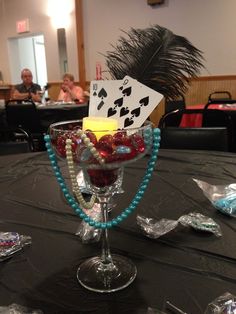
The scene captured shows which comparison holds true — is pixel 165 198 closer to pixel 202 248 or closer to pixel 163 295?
pixel 202 248

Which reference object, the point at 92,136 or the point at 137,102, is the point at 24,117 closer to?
the point at 137,102

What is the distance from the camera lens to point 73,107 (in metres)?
3.77

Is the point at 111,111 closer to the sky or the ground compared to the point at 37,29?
closer to the ground

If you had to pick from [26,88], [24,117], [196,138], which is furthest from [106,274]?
[26,88]

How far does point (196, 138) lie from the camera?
1.74m

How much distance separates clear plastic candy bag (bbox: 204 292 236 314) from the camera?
1.59 feet

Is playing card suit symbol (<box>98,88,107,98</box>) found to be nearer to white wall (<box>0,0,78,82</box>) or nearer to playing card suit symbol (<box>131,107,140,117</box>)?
playing card suit symbol (<box>131,107,140,117</box>)

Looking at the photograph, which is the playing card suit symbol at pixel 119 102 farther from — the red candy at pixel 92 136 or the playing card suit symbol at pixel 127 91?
the red candy at pixel 92 136

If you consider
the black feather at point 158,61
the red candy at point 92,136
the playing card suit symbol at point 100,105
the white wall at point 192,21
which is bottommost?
the red candy at point 92,136

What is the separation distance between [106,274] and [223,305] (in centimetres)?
22

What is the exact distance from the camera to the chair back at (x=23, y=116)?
3.52 meters

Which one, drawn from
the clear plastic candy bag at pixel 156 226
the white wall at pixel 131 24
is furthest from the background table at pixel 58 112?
the clear plastic candy bag at pixel 156 226

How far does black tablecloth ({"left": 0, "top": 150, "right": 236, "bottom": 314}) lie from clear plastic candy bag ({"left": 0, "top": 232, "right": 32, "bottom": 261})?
0.05ft

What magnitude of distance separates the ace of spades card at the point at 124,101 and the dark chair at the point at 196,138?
1115mm
